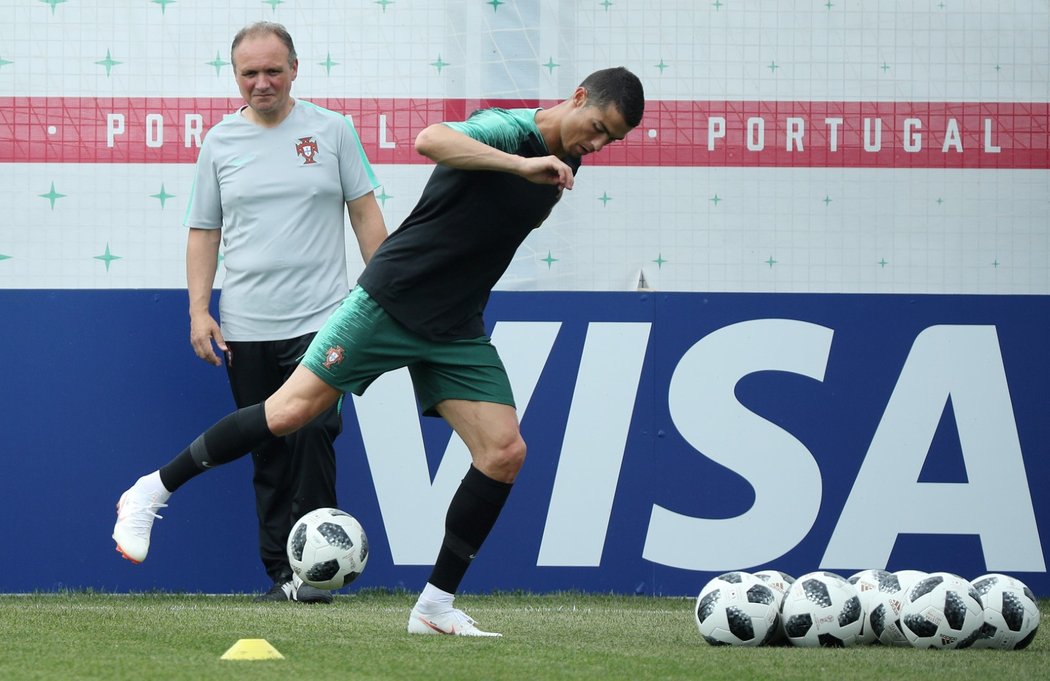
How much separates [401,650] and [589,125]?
1.54 m

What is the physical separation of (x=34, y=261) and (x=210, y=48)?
1116mm

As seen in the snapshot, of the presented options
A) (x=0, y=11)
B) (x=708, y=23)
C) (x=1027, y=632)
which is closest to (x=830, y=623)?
(x=1027, y=632)

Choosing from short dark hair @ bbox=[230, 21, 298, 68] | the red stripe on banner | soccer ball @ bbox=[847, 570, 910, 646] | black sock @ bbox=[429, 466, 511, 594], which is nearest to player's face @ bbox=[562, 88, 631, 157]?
black sock @ bbox=[429, 466, 511, 594]

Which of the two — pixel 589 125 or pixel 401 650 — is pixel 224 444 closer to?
pixel 401 650

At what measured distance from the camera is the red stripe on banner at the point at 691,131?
669cm

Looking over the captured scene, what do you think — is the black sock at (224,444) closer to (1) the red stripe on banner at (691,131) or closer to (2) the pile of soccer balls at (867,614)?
(2) the pile of soccer balls at (867,614)

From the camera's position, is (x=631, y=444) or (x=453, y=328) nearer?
(x=453, y=328)

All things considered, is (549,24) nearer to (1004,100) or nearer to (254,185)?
(254,185)

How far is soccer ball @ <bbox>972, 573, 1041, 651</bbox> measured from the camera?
461 centimetres

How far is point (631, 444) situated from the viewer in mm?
6512

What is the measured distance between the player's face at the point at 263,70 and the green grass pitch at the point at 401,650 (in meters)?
1.81

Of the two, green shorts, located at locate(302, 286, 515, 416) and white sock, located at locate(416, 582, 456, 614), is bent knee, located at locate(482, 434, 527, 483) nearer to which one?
green shorts, located at locate(302, 286, 515, 416)

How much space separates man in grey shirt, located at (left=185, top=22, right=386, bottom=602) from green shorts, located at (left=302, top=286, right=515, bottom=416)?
3.56 feet

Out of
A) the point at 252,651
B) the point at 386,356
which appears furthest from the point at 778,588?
the point at 252,651
